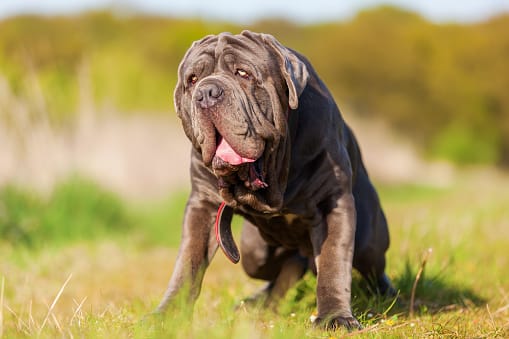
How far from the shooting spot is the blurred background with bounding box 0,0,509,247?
333 inches

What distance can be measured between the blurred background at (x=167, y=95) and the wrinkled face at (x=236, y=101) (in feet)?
15.2

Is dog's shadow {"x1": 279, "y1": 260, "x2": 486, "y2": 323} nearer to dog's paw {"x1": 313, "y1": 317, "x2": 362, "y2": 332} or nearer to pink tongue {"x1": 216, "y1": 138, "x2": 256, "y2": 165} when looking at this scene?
dog's paw {"x1": 313, "y1": 317, "x2": 362, "y2": 332}

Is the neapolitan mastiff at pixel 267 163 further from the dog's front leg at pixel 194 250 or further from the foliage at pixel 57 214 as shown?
the foliage at pixel 57 214

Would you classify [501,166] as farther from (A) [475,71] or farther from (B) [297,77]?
(B) [297,77]

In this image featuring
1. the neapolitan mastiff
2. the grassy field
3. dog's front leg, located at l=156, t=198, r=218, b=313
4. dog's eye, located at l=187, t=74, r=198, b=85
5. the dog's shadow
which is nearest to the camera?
the grassy field

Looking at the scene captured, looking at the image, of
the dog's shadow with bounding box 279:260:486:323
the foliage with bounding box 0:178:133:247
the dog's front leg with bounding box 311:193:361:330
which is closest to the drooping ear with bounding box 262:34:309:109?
the dog's front leg with bounding box 311:193:361:330

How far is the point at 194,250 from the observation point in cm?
363

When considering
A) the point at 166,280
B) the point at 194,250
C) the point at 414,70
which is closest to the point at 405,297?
the point at 194,250

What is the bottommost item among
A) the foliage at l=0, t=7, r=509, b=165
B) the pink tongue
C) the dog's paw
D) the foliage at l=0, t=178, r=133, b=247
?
the foliage at l=0, t=7, r=509, b=165

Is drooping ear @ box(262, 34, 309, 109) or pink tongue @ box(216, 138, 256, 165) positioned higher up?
drooping ear @ box(262, 34, 309, 109)

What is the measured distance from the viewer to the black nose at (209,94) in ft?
10.3

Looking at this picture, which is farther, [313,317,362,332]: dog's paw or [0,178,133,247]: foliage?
[0,178,133,247]: foliage

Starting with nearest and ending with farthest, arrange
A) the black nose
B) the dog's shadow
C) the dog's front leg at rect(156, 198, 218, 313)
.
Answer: the black nose
the dog's front leg at rect(156, 198, 218, 313)
the dog's shadow

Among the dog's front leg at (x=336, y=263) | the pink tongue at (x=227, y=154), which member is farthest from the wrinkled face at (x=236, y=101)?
the dog's front leg at (x=336, y=263)
